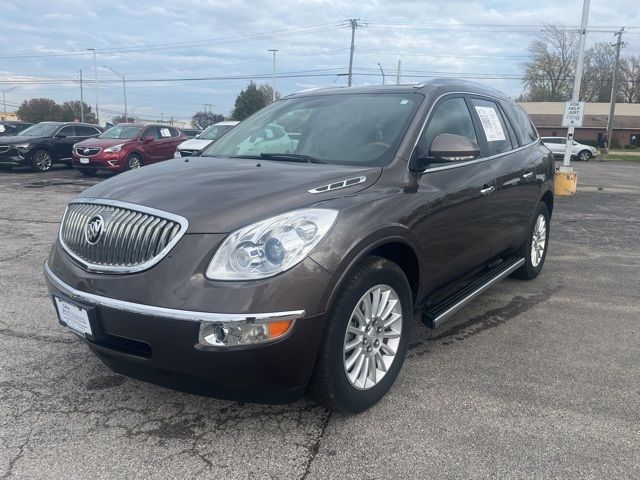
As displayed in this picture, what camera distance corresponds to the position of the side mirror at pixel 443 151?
331 centimetres

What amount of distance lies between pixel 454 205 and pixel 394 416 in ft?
4.82

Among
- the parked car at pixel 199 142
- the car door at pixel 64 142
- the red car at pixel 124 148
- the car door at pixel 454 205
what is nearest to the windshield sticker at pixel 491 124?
the car door at pixel 454 205

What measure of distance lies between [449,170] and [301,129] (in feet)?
3.56

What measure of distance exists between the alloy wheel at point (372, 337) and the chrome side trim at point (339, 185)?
0.57 m

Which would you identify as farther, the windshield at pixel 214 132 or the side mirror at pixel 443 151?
the windshield at pixel 214 132

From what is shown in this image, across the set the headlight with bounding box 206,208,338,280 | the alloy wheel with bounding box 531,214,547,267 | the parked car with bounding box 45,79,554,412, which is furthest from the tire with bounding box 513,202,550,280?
the headlight with bounding box 206,208,338,280

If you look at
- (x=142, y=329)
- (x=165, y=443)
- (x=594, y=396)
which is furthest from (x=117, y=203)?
(x=594, y=396)

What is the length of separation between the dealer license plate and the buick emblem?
338 mm

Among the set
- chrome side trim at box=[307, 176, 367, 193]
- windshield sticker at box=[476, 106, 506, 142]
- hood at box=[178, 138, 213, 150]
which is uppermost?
windshield sticker at box=[476, 106, 506, 142]

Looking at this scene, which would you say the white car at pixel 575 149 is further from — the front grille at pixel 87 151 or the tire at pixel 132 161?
the front grille at pixel 87 151

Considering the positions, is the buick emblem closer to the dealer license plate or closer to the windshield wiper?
the dealer license plate

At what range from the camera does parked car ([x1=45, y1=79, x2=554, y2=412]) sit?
2.41 metres

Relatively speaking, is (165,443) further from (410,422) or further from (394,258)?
(394,258)

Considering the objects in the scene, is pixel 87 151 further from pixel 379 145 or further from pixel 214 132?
pixel 379 145
